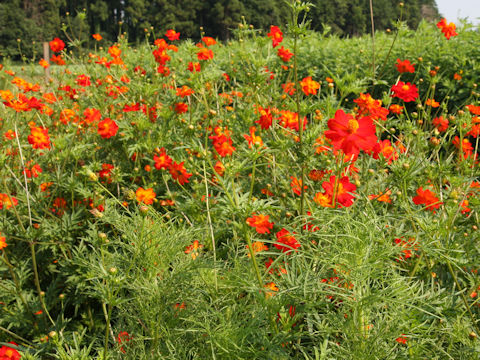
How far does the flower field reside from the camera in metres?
0.90

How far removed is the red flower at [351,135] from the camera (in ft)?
Result: 3.15

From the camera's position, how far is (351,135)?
97cm

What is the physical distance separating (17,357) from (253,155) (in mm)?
781

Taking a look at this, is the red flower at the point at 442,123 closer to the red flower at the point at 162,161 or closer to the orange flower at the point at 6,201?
the red flower at the point at 162,161

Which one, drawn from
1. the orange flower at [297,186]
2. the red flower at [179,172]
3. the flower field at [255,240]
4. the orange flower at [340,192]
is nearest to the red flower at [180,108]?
the flower field at [255,240]

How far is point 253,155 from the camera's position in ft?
3.56

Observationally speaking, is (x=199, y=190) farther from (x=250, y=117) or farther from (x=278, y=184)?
(x=250, y=117)

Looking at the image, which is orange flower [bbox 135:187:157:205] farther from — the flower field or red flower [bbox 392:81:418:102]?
red flower [bbox 392:81:418:102]

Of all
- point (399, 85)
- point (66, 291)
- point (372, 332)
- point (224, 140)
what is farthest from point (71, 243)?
point (399, 85)

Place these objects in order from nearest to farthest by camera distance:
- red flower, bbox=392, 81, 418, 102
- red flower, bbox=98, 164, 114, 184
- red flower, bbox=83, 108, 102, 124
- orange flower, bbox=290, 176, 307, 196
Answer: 1. orange flower, bbox=290, 176, 307, 196
2. red flower, bbox=392, 81, 418, 102
3. red flower, bbox=98, 164, 114, 184
4. red flower, bbox=83, 108, 102, 124

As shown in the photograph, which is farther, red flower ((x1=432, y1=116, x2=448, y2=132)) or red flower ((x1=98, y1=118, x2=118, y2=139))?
red flower ((x1=98, y1=118, x2=118, y2=139))

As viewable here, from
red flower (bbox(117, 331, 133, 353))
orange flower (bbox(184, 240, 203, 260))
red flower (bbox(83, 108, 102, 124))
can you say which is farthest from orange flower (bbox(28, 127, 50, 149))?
red flower (bbox(117, 331, 133, 353))

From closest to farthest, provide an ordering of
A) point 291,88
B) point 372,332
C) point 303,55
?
point 372,332 → point 291,88 → point 303,55

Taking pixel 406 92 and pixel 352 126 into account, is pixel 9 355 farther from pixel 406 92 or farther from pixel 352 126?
pixel 406 92
